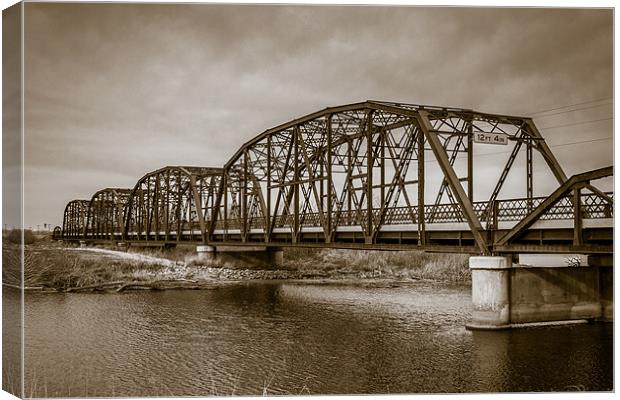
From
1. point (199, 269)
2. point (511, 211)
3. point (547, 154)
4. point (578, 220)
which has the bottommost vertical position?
point (199, 269)

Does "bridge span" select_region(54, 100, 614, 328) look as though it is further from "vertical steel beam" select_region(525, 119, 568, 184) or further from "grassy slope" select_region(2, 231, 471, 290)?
"grassy slope" select_region(2, 231, 471, 290)

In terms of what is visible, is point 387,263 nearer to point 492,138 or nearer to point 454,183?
point 454,183

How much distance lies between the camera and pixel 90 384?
17281 mm

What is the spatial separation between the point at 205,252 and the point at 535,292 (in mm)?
34291

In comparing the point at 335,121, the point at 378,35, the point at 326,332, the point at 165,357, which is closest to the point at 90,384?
the point at 165,357

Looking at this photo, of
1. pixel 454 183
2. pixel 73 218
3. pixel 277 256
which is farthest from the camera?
pixel 73 218

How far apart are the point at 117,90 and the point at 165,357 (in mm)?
8914

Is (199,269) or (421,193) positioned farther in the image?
Result: (199,269)

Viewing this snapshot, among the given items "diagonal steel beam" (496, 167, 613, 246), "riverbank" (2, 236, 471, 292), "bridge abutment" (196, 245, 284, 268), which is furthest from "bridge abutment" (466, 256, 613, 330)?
"bridge abutment" (196, 245, 284, 268)

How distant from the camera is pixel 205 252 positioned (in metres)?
53.5

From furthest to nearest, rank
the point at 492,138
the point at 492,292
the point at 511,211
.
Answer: the point at 492,138 < the point at 511,211 < the point at 492,292

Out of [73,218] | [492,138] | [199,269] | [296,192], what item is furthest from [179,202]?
[492,138]

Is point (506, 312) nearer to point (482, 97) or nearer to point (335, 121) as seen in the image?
point (482, 97)

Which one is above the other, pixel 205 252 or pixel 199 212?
pixel 199 212
